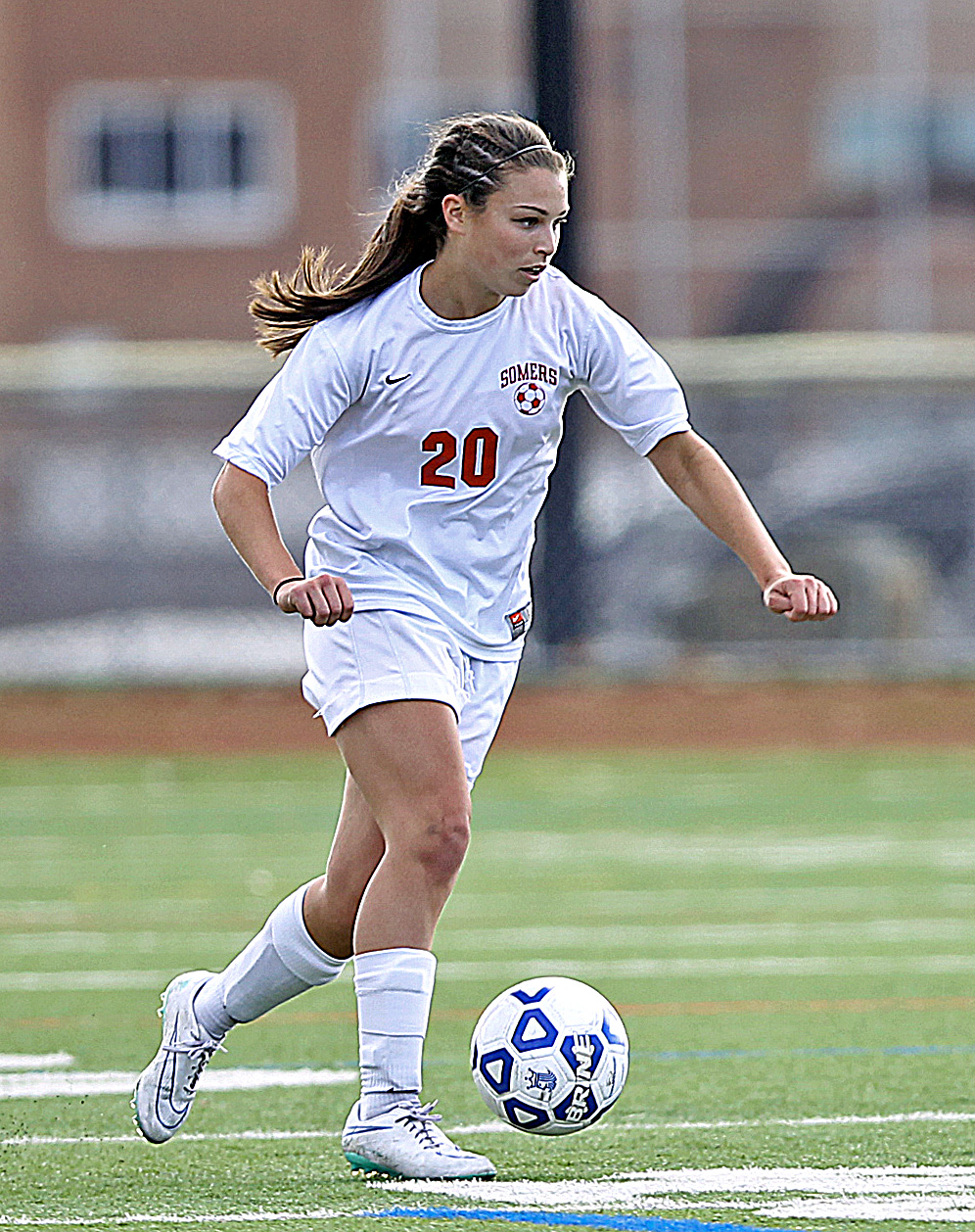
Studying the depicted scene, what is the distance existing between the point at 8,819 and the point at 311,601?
800cm

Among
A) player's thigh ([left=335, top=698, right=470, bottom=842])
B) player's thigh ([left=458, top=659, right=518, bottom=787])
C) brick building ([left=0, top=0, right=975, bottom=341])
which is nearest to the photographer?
player's thigh ([left=335, top=698, right=470, bottom=842])

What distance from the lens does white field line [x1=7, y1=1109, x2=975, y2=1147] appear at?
4.75 m

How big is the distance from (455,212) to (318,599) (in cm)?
80

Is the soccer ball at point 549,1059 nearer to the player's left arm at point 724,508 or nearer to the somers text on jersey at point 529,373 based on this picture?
the player's left arm at point 724,508

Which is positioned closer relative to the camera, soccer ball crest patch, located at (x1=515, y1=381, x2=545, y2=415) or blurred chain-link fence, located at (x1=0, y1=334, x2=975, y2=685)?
soccer ball crest patch, located at (x1=515, y1=381, x2=545, y2=415)

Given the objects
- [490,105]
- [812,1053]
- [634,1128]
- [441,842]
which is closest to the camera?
[441,842]

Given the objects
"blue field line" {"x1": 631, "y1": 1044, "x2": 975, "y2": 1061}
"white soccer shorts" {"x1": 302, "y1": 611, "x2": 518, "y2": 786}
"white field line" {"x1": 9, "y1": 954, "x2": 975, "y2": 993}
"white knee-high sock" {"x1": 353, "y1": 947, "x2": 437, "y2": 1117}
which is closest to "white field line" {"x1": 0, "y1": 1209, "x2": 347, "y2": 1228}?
"white knee-high sock" {"x1": 353, "y1": 947, "x2": 437, "y2": 1117}

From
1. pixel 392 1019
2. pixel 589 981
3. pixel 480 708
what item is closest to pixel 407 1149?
pixel 392 1019

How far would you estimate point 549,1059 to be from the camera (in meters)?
4.44

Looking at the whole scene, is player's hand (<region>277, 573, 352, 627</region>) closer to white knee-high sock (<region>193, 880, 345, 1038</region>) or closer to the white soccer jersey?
the white soccer jersey

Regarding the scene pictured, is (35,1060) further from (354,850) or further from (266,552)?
(266,552)

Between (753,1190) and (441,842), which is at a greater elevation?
(441,842)

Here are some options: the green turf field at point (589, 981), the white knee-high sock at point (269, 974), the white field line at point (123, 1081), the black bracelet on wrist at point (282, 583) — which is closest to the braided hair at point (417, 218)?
the black bracelet on wrist at point (282, 583)

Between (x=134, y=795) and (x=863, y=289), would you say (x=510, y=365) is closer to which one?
Result: (x=134, y=795)
